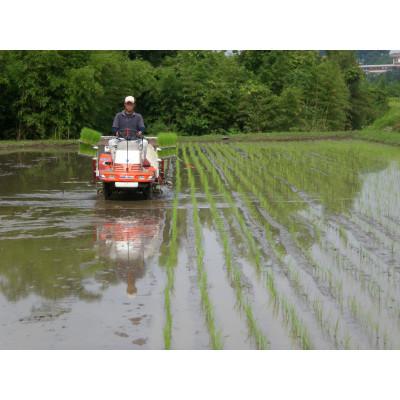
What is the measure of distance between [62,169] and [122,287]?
1032 centimetres

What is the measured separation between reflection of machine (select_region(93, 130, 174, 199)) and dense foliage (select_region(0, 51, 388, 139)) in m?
16.1

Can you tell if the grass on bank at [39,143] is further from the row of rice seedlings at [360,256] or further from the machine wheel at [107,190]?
the row of rice seedlings at [360,256]

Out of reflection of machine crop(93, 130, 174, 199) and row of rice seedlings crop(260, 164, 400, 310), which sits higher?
reflection of machine crop(93, 130, 174, 199)

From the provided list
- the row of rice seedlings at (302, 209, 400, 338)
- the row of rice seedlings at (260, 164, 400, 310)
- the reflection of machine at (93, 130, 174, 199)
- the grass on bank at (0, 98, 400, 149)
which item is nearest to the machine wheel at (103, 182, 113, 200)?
the reflection of machine at (93, 130, 174, 199)

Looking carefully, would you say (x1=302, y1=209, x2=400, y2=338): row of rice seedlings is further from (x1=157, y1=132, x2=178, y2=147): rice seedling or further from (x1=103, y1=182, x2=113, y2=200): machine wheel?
(x1=157, y1=132, x2=178, y2=147): rice seedling

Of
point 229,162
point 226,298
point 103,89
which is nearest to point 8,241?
point 226,298

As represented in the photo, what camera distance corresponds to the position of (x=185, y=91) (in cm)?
3048

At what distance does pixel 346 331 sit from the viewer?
4410 millimetres

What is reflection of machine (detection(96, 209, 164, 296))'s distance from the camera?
20.0ft

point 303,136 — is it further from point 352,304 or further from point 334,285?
point 352,304

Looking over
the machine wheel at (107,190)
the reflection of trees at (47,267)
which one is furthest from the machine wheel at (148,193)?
the reflection of trees at (47,267)

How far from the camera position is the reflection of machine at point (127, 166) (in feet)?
31.7

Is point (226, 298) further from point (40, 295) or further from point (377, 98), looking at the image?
point (377, 98)

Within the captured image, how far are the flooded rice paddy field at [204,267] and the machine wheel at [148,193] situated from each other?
0.17m
